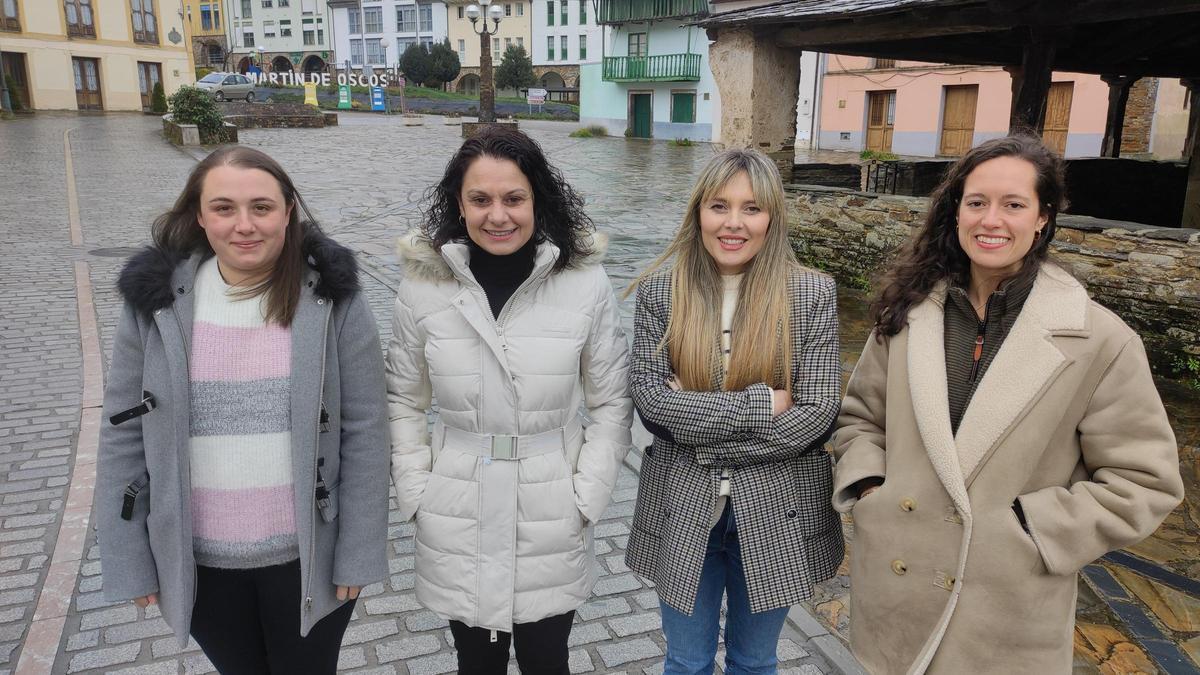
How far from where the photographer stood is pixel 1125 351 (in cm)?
187

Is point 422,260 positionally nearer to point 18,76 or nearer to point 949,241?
point 949,241

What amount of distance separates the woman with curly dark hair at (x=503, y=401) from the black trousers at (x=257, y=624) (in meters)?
0.32

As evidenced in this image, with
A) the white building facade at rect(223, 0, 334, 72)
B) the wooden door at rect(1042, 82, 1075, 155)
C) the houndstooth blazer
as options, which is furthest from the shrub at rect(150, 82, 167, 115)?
the houndstooth blazer

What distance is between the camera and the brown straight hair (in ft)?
6.79

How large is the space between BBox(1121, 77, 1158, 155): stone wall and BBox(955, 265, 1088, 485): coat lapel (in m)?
23.0

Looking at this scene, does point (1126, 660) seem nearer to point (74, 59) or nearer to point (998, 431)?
point (998, 431)

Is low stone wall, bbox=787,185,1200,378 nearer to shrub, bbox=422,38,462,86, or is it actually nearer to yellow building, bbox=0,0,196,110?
yellow building, bbox=0,0,196,110

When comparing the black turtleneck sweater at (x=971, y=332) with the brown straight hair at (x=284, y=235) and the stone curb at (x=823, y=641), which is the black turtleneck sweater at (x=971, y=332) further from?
the brown straight hair at (x=284, y=235)

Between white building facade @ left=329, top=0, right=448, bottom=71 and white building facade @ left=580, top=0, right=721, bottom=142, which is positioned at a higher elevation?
white building facade @ left=329, top=0, right=448, bottom=71

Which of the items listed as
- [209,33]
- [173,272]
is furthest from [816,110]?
[209,33]

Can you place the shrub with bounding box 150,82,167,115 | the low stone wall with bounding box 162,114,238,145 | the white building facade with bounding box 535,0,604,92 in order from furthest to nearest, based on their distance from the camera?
the white building facade with bounding box 535,0,604,92 < the shrub with bounding box 150,82,167,115 < the low stone wall with bounding box 162,114,238,145

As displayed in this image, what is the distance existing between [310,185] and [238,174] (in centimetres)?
1487

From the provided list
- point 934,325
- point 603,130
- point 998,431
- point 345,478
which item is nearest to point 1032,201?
point 934,325

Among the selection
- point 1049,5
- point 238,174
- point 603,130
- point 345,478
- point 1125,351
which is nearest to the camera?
point 1125,351
